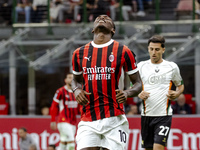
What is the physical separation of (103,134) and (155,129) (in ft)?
9.04

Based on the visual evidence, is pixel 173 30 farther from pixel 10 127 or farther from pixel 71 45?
pixel 10 127

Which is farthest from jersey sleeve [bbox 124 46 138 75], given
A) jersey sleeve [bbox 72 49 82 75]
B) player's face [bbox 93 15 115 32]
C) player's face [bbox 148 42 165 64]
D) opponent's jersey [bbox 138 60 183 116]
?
opponent's jersey [bbox 138 60 183 116]

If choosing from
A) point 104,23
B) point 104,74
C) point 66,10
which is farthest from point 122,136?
point 66,10

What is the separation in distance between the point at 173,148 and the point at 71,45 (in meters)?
5.02

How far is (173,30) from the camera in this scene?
53.9ft

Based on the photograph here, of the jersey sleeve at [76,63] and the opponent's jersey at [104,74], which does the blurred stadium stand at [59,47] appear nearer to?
the jersey sleeve at [76,63]

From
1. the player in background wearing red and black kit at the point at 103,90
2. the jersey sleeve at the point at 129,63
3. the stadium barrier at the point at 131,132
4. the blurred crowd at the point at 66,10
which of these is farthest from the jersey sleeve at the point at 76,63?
the blurred crowd at the point at 66,10

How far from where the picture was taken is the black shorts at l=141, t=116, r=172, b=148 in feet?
26.4

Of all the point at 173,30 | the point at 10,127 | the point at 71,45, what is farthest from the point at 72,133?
the point at 173,30

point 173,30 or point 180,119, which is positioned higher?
point 173,30

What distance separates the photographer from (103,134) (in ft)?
18.2

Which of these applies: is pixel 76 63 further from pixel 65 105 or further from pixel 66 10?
pixel 66 10

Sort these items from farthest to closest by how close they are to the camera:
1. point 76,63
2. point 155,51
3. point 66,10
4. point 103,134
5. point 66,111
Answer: point 66,10, point 66,111, point 155,51, point 76,63, point 103,134

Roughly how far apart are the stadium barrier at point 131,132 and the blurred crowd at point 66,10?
4.89 metres
